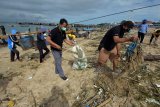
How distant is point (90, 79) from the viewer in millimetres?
6043

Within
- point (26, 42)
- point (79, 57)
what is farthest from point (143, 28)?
point (26, 42)

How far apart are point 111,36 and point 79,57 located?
1813 mm

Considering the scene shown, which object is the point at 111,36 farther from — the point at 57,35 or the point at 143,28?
the point at 143,28

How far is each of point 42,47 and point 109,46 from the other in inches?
155

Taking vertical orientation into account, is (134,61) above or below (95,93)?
above

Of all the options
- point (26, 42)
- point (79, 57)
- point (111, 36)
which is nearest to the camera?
point (111, 36)

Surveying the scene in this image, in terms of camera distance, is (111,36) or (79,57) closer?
(111,36)

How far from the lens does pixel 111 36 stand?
548 cm

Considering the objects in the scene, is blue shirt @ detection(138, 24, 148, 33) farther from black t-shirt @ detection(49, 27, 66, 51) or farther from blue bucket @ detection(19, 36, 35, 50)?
blue bucket @ detection(19, 36, 35, 50)

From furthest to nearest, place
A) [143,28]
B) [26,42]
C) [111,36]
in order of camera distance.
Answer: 1. [26,42]
2. [143,28]
3. [111,36]

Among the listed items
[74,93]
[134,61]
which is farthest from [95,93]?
[134,61]

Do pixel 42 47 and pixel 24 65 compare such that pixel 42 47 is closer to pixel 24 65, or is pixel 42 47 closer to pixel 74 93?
pixel 24 65

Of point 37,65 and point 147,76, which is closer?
point 147,76

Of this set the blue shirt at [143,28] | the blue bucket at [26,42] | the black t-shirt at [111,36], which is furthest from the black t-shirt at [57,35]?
the blue bucket at [26,42]
